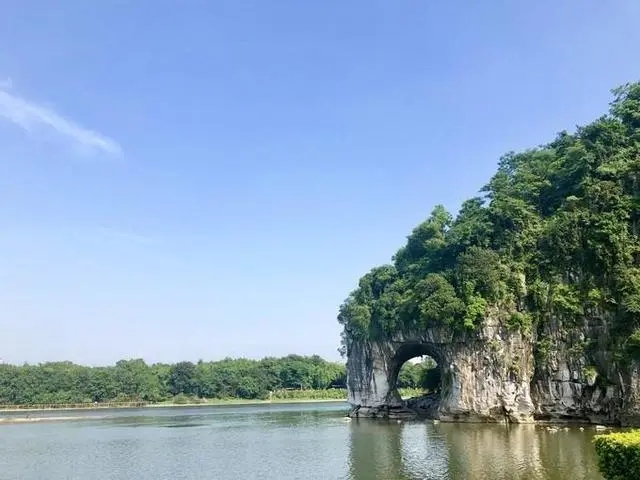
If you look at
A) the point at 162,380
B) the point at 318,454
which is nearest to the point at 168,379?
the point at 162,380

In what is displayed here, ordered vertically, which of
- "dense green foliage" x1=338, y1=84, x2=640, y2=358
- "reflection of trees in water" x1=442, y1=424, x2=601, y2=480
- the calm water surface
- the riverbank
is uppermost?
"dense green foliage" x1=338, y1=84, x2=640, y2=358

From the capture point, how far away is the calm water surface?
2364 centimetres

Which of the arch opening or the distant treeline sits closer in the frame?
the arch opening

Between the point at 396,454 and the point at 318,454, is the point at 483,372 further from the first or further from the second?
the point at 318,454

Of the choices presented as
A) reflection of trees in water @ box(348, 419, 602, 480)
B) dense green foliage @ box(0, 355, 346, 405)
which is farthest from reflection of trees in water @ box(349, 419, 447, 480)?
dense green foliage @ box(0, 355, 346, 405)

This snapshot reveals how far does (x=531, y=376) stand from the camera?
42.3 meters

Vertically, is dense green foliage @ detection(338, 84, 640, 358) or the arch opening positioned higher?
dense green foliage @ detection(338, 84, 640, 358)

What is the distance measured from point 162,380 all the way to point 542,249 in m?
84.2

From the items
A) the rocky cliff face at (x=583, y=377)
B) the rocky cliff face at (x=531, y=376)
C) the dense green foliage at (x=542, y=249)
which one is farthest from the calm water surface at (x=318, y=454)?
the dense green foliage at (x=542, y=249)

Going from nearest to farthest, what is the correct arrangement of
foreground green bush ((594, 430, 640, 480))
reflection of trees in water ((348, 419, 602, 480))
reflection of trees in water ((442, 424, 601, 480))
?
1. foreground green bush ((594, 430, 640, 480))
2. reflection of trees in water ((442, 424, 601, 480))
3. reflection of trees in water ((348, 419, 602, 480))

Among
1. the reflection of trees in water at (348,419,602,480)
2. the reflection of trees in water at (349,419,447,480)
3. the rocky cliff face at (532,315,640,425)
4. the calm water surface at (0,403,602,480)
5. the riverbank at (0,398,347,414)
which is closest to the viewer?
the reflection of trees in water at (348,419,602,480)

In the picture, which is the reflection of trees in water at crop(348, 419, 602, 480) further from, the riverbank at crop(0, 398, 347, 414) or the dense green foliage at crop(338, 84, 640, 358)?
the riverbank at crop(0, 398, 347, 414)

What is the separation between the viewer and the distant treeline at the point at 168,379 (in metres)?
97.1

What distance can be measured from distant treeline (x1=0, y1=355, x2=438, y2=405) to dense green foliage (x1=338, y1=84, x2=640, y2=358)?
42.4 metres
